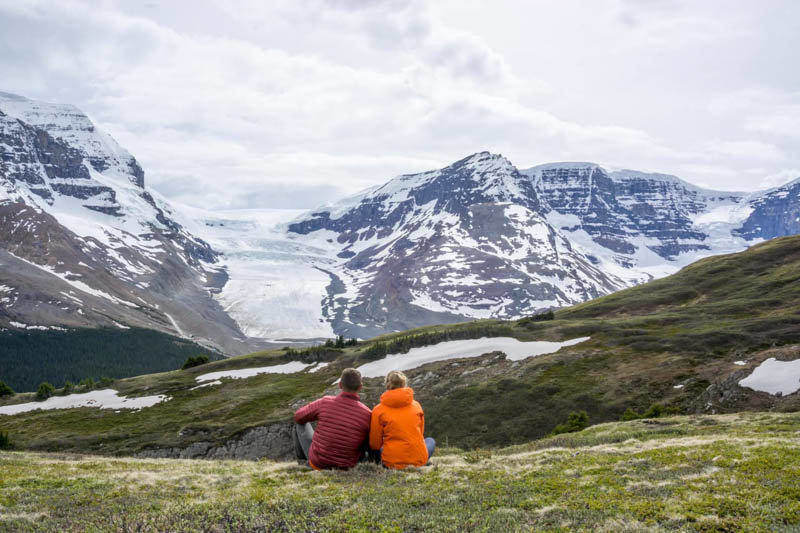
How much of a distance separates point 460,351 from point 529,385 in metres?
19.7

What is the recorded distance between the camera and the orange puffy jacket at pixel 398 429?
17516 millimetres

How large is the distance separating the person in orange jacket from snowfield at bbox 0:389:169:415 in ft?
243

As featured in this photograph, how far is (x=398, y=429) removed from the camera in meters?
17.9

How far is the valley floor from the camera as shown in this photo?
12.4m

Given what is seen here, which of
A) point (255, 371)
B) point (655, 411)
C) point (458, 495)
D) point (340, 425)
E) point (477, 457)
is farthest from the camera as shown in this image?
point (255, 371)

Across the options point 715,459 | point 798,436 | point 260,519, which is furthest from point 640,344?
point 260,519

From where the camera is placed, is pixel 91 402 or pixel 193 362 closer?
pixel 91 402

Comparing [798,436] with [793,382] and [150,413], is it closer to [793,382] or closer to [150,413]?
[793,382]

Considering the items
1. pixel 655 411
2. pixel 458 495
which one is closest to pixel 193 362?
pixel 655 411

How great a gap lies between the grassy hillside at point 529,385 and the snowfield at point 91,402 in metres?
2.64

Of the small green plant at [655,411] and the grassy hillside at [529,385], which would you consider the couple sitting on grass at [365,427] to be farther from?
the small green plant at [655,411]

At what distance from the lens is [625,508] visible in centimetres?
1309

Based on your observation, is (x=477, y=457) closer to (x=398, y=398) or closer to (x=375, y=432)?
(x=375, y=432)

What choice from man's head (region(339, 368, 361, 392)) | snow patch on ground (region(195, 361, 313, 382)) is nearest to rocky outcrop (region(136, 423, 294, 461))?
snow patch on ground (region(195, 361, 313, 382))
